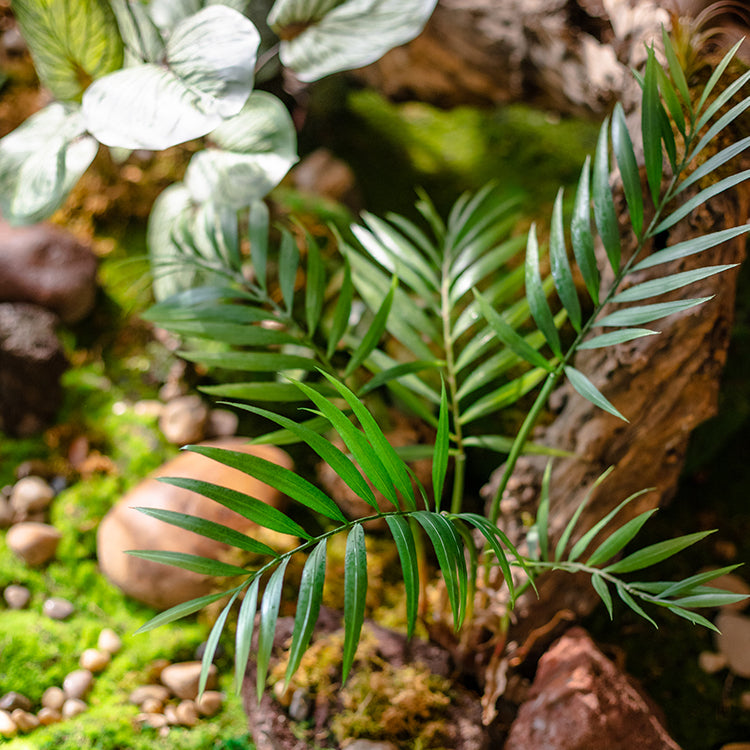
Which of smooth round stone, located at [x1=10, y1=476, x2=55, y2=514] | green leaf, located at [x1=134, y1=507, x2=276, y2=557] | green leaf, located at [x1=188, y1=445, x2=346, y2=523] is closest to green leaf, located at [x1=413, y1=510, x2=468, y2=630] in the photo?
green leaf, located at [x1=188, y1=445, x2=346, y2=523]

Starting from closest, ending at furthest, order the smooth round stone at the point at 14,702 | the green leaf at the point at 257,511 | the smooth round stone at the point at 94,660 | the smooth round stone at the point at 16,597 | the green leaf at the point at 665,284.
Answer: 1. the green leaf at the point at 257,511
2. the green leaf at the point at 665,284
3. the smooth round stone at the point at 14,702
4. the smooth round stone at the point at 94,660
5. the smooth round stone at the point at 16,597

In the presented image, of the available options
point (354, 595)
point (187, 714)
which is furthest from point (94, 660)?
point (354, 595)

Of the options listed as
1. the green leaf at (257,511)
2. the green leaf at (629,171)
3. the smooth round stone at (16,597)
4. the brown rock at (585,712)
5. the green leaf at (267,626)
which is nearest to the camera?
the green leaf at (267,626)

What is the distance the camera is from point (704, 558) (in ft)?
6.29

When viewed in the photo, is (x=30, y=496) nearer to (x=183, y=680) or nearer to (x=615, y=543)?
(x=183, y=680)

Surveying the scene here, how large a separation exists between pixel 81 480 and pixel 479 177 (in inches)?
80.6

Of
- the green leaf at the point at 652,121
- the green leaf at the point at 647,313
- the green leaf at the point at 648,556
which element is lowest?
the green leaf at the point at 648,556

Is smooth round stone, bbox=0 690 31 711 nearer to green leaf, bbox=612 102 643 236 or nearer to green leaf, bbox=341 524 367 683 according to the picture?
green leaf, bbox=341 524 367 683

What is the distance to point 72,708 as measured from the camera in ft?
5.11

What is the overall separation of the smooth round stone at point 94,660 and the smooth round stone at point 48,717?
0.13m

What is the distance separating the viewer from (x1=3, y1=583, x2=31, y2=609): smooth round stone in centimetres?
176

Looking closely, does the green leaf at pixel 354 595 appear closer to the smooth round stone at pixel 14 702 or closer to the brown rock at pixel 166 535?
the brown rock at pixel 166 535

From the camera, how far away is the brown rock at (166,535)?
1.72 meters

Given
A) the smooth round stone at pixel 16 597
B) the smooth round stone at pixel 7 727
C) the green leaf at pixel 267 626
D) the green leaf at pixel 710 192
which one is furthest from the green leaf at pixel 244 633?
the smooth round stone at pixel 16 597
